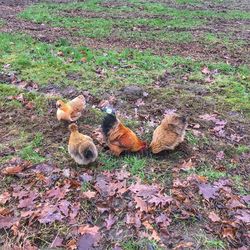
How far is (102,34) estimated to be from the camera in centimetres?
1023

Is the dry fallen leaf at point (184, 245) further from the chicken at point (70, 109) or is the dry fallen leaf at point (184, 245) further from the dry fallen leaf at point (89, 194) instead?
the chicken at point (70, 109)

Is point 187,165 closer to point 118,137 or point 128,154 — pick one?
point 128,154

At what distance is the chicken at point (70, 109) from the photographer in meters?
5.11

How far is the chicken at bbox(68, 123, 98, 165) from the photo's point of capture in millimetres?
4238

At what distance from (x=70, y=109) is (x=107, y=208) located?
1.77m

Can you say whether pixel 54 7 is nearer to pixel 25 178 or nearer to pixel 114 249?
pixel 25 178

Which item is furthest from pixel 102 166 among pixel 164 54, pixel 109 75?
pixel 164 54

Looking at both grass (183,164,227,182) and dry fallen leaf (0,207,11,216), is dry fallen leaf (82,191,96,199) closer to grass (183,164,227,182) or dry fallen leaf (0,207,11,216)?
dry fallen leaf (0,207,11,216)

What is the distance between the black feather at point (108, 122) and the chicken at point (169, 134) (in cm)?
57

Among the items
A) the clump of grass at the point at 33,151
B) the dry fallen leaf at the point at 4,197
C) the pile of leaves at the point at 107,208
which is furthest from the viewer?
Answer: the clump of grass at the point at 33,151

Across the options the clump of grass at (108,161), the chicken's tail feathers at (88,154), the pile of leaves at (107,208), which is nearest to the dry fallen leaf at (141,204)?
the pile of leaves at (107,208)

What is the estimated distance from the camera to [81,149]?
13.9 feet

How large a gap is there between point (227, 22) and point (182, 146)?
8.66 metres

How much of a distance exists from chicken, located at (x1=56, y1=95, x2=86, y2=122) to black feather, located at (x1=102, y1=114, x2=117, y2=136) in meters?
0.86
